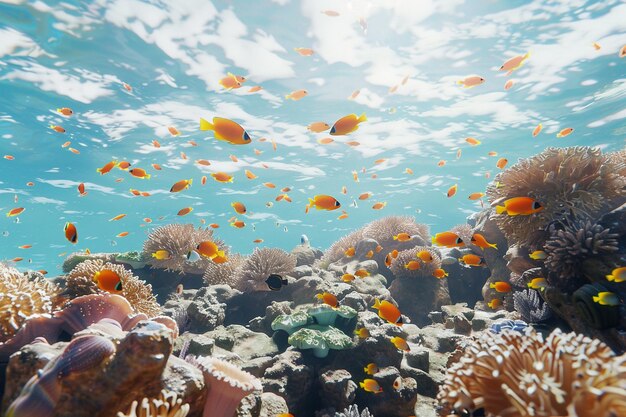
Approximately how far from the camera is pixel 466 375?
2449mm

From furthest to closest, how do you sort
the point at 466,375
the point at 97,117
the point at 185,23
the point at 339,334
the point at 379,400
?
the point at 97,117
the point at 185,23
the point at 339,334
the point at 379,400
the point at 466,375

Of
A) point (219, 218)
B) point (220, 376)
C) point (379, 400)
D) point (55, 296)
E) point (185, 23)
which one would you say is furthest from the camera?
point (219, 218)

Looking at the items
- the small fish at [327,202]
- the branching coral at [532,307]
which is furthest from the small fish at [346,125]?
the branching coral at [532,307]

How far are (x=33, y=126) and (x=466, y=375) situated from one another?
24556 millimetres

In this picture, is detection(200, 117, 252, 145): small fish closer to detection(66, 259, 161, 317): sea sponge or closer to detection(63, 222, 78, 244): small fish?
detection(66, 259, 161, 317): sea sponge

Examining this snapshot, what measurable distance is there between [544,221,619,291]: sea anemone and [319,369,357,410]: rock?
3721 millimetres

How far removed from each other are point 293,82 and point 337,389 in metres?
15.1

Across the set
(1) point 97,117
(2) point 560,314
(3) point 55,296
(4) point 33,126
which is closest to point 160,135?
(1) point 97,117

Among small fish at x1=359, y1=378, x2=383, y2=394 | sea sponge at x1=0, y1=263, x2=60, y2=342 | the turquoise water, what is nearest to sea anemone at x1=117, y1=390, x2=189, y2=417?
sea sponge at x1=0, y1=263, x2=60, y2=342

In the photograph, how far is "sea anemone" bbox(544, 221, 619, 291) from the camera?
15.2ft

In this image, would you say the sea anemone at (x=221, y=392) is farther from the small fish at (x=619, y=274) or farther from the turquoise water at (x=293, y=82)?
the turquoise water at (x=293, y=82)

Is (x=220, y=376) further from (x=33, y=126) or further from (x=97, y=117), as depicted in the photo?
(x=33, y=126)

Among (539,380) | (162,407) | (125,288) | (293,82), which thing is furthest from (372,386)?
(293,82)

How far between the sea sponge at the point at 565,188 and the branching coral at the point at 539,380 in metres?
3.88
